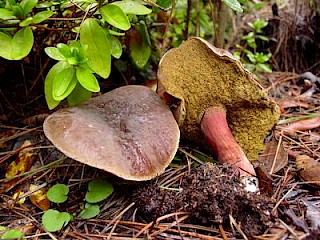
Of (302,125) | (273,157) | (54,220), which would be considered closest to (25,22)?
(54,220)

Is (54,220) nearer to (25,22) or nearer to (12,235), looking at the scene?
(12,235)

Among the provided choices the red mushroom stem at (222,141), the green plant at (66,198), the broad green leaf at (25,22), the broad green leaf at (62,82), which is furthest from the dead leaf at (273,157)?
the broad green leaf at (25,22)

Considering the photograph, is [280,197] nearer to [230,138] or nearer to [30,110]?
[230,138]

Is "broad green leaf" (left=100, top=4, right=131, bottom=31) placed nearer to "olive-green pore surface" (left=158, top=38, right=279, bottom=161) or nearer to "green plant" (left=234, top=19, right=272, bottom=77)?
"olive-green pore surface" (left=158, top=38, right=279, bottom=161)

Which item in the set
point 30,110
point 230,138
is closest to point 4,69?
point 30,110

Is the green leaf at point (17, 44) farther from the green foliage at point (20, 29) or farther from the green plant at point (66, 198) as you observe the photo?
the green plant at point (66, 198)
